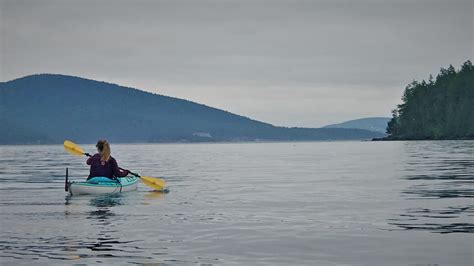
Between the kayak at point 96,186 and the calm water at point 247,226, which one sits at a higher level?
the kayak at point 96,186

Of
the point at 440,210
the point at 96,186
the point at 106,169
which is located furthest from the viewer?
the point at 106,169

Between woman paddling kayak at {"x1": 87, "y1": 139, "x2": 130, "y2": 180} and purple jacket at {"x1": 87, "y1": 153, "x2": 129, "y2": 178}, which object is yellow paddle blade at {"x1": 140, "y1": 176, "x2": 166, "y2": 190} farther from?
purple jacket at {"x1": 87, "y1": 153, "x2": 129, "y2": 178}

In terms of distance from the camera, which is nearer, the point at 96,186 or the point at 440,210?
the point at 440,210

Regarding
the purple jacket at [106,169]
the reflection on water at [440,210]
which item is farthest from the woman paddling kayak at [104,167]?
the reflection on water at [440,210]

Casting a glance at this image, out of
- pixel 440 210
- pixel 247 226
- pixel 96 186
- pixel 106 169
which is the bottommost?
pixel 247 226

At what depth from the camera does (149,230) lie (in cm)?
2141

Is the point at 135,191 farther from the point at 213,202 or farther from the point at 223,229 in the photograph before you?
the point at 223,229

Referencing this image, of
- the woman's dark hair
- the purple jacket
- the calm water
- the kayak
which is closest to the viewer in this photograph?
the calm water

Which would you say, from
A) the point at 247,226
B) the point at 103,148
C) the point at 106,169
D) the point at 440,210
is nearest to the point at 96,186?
the point at 106,169

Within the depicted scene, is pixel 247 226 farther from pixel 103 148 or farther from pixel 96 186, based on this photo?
pixel 96 186

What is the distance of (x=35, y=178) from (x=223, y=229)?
30204 mm

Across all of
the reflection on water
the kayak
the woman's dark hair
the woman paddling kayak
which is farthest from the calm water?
the woman's dark hair

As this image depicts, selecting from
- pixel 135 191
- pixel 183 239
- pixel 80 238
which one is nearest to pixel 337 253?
pixel 183 239

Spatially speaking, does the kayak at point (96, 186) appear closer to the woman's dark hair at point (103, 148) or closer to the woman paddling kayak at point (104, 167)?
the woman paddling kayak at point (104, 167)
